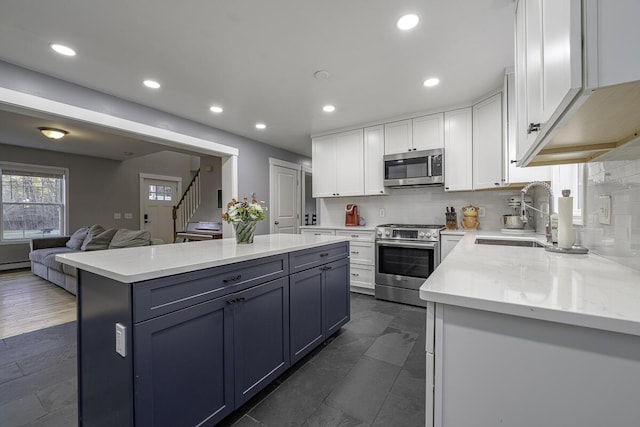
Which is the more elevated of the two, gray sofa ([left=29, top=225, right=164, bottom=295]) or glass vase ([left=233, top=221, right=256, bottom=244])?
glass vase ([left=233, top=221, right=256, bottom=244])

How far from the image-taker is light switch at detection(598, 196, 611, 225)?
1195mm

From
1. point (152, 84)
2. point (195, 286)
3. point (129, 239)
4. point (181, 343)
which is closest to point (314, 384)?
point (181, 343)

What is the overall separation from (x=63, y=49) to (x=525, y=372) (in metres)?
3.42

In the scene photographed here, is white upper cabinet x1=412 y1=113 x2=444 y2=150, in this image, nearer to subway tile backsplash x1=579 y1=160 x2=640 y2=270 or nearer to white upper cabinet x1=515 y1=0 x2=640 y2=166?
subway tile backsplash x1=579 y1=160 x2=640 y2=270

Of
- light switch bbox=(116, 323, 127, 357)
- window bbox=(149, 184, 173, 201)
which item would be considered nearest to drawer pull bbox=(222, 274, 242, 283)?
light switch bbox=(116, 323, 127, 357)

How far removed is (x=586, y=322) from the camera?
0.59 m

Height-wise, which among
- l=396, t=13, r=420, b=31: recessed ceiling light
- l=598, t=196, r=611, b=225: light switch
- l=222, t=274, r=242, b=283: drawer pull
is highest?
l=396, t=13, r=420, b=31: recessed ceiling light

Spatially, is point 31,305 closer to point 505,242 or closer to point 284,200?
point 284,200

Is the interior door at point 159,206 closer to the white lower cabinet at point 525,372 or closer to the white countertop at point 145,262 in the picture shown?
the white countertop at point 145,262

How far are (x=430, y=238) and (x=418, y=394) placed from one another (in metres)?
1.80

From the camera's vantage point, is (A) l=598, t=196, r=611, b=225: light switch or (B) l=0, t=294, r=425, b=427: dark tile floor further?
(B) l=0, t=294, r=425, b=427: dark tile floor

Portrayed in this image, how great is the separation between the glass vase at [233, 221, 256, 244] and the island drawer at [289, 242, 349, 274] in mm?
406

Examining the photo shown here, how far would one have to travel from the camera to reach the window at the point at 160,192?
7520 millimetres

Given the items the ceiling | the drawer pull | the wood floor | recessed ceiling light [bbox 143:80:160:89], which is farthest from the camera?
the wood floor
